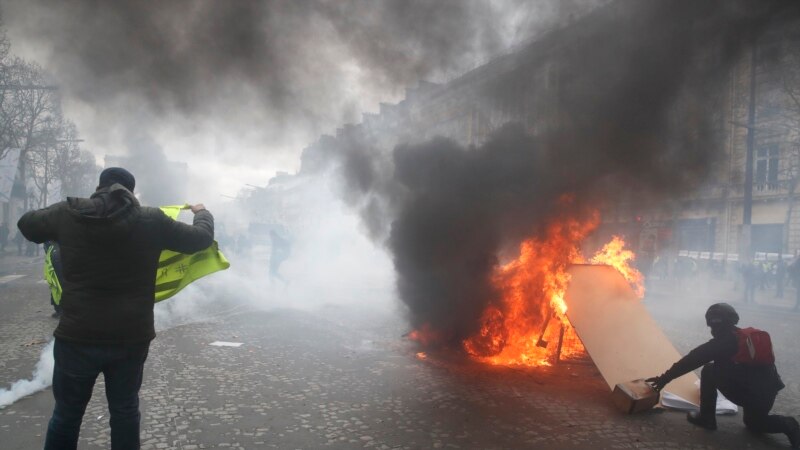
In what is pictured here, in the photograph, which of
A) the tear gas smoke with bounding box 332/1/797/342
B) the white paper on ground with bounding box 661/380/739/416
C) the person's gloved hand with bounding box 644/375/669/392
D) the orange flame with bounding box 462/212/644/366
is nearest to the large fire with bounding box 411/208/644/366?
the orange flame with bounding box 462/212/644/366

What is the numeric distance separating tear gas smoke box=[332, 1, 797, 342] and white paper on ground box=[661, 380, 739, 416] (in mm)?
2494

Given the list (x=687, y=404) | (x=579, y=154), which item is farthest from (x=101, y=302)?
(x=579, y=154)

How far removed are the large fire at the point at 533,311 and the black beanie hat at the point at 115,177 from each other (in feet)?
15.7

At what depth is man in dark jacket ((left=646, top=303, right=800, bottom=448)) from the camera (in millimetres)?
4211

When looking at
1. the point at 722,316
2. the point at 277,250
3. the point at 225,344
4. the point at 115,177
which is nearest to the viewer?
the point at 115,177

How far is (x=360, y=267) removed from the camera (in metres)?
26.3

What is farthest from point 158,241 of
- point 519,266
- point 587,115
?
point 587,115

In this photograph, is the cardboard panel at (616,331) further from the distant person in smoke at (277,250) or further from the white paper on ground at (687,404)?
the distant person in smoke at (277,250)

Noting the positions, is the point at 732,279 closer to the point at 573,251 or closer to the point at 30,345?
the point at 573,251

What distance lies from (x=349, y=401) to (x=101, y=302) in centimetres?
272

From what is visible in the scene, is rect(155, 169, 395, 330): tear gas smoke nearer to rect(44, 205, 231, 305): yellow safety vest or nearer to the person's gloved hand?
rect(44, 205, 231, 305): yellow safety vest

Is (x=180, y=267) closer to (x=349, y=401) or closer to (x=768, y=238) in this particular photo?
(x=349, y=401)

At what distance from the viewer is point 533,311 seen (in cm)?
682

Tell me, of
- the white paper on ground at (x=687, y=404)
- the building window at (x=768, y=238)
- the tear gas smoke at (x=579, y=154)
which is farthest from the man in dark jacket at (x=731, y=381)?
the building window at (x=768, y=238)
